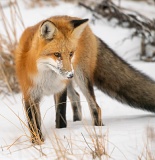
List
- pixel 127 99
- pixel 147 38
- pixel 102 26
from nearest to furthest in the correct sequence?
pixel 127 99, pixel 147 38, pixel 102 26

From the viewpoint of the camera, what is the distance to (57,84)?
12.5ft

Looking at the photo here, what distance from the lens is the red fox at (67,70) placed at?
3.46 metres

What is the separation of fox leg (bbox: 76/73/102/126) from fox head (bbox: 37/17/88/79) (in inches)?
22.8

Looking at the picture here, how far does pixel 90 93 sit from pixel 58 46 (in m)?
0.84

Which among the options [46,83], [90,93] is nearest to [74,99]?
[90,93]

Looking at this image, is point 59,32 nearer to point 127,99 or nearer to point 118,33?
point 127,99

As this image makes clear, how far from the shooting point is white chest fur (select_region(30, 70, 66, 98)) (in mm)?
3705

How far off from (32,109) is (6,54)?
2028mm

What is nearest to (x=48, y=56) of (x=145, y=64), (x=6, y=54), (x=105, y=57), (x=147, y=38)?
(x=105, y=57)

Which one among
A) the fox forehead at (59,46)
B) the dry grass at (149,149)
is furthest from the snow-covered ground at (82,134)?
the fox forehead at (59,46)

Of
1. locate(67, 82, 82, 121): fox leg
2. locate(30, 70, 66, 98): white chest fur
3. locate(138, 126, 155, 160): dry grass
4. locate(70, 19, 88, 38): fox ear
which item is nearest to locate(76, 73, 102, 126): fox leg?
locate(30, 70, 66, 98): white chest fur

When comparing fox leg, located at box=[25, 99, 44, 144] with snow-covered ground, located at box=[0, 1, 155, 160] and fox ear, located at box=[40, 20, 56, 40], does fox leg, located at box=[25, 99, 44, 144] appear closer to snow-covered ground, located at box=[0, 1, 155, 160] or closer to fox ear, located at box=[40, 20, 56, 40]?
snow-covered ground, located at box=[0, 1, 155, 160]

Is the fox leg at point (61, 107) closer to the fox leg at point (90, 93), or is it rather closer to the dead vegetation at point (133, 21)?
Answer: the fox leg at point (90, 93)

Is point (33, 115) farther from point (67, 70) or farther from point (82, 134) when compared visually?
point (67, 70)
